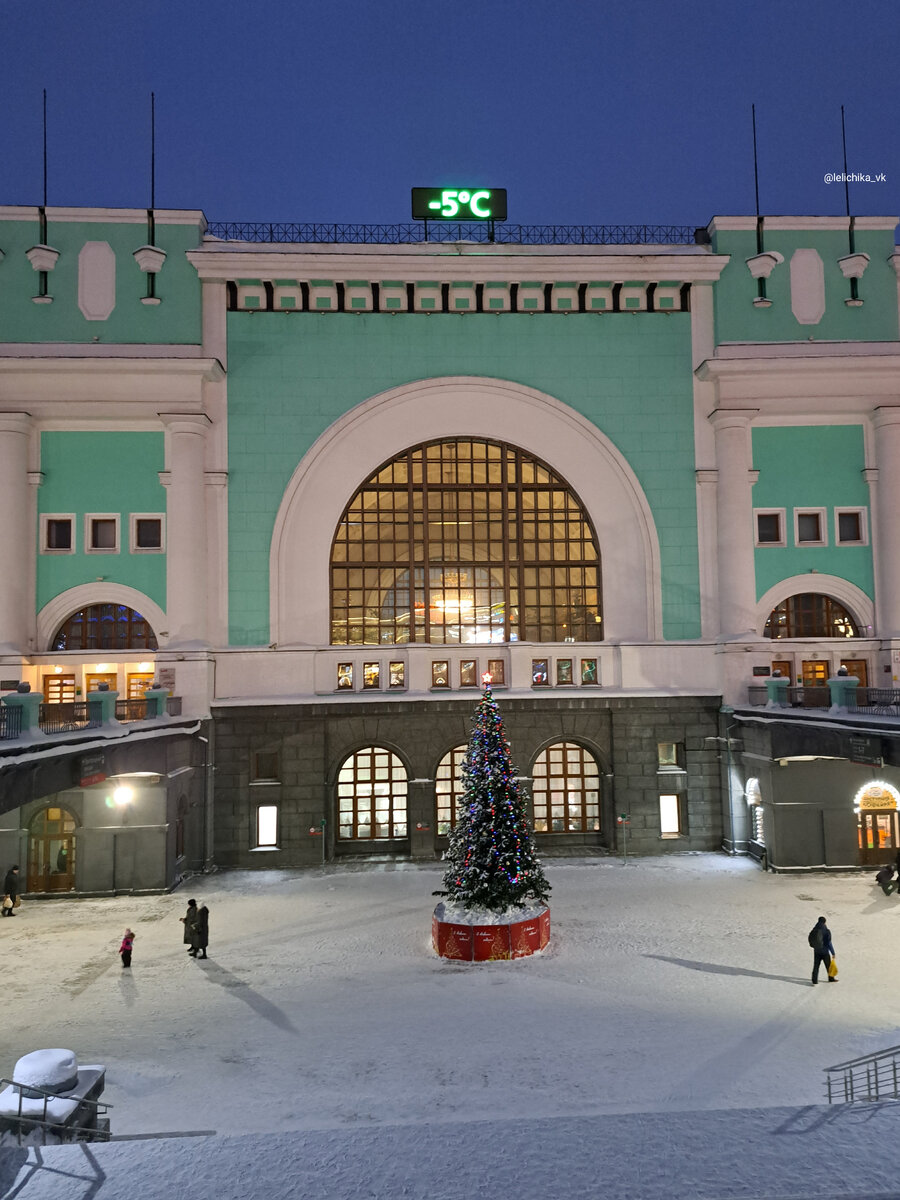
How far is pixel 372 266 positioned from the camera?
98.2ft

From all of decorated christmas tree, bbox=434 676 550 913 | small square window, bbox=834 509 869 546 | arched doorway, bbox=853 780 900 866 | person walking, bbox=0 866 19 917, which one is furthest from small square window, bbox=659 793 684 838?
person walking, bbox=0 866 19 917

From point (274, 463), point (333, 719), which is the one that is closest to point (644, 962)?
point (333, 719)

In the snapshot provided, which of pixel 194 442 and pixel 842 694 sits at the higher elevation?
pixel 194 442

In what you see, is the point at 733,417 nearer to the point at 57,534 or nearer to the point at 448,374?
the point at 448,374

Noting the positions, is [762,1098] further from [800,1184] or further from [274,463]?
[274,463]

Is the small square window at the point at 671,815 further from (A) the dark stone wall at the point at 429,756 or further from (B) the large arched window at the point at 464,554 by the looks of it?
(B) the large arched window at the point at 464,554

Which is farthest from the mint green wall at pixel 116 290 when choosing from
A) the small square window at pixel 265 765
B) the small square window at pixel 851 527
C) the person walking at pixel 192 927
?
the small square window at pixel 851 527

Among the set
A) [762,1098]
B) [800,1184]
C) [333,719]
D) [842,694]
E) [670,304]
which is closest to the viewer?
[800,1184]

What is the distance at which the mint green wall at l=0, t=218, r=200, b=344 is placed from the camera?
29625 millimetres

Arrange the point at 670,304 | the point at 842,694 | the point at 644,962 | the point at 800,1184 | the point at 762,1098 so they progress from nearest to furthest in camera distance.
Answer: the point at 800,1184 → the point at 762,1098 → the point at 644,962 → the point at 842,694 → the point at 670,304

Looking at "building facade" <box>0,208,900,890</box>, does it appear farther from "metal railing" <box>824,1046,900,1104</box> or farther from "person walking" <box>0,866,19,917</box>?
"metal railing" <box>824,1046,900,1104</box>

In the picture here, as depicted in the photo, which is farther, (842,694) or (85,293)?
(85,293)

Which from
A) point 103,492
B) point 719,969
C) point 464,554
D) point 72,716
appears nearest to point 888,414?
point 464,554

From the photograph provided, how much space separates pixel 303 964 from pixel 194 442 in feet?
57.9
